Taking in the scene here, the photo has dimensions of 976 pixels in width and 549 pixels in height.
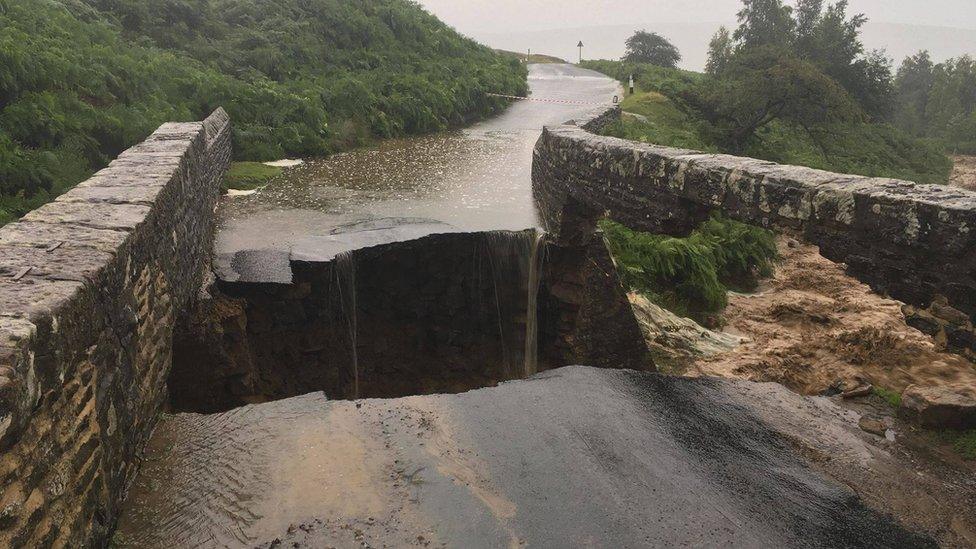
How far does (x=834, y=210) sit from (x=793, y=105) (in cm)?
1594

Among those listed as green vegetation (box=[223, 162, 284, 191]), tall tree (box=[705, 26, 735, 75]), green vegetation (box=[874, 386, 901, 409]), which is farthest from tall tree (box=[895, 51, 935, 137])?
green vegetation (box=[874, 386, 901, 409])

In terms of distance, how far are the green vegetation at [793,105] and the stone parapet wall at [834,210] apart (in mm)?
8852

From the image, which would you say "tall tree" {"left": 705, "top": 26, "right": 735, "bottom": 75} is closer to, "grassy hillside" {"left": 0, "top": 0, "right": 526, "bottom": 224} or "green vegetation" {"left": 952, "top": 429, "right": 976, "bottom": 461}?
"grassy hillside" {"left": 0, "top": 0, "right": 526, "bottom": 224}

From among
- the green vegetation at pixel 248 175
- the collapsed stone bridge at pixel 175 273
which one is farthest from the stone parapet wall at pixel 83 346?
the green vegetation at pixel 248 175

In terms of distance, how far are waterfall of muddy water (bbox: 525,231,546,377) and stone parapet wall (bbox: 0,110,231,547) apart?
4605 millimetres

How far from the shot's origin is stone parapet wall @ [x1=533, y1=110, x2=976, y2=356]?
404 cm

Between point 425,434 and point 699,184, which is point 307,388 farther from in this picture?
point 699,184

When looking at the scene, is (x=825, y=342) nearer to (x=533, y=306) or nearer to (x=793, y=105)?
(x=533, y=306)

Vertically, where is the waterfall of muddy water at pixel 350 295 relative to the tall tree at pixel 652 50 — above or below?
below

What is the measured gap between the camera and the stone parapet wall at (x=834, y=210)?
4.04m

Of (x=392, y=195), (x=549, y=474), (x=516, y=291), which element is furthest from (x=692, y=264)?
(x=549, y=474)

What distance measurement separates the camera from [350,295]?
7.61 m

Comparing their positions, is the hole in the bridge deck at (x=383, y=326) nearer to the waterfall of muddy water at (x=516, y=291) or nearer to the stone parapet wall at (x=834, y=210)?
Result: the waterfall of muddy water at (x=516, y=291)

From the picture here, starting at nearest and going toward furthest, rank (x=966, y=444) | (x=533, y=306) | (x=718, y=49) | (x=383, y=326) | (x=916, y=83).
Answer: (x=966, y=444) → (x=383, y=326) → (x=533, y=306) → (x=718, y=49) → (x=916, y=83)
